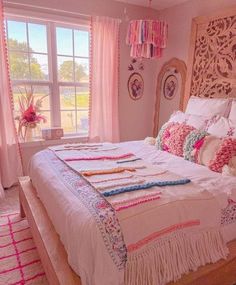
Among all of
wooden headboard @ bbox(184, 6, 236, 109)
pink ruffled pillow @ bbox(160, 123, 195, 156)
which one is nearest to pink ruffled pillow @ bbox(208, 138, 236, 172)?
pink ruffled pillow @ bbox(160, 123, 195, 156)

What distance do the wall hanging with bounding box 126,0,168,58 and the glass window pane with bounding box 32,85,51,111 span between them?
1.30 m

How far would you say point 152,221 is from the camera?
1217 millimetres

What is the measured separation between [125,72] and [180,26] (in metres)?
1.00

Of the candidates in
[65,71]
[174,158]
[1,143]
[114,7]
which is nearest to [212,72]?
[174,158]

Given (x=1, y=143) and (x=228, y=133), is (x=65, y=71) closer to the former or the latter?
(x=1, y=143)

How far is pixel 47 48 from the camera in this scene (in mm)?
3135

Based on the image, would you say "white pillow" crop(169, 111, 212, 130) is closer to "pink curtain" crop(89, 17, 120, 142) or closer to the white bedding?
the white bedding

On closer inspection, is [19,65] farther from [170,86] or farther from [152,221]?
[152,221]

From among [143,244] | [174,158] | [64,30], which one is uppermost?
[64,30]

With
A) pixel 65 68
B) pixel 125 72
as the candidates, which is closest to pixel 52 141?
pixel 65 68

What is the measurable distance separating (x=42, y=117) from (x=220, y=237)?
252 centimetres

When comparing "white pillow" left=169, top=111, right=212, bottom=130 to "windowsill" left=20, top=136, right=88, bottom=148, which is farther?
"windowsill" left=20, top=136, right=88, bottom=148

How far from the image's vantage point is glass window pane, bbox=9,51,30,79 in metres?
2.97

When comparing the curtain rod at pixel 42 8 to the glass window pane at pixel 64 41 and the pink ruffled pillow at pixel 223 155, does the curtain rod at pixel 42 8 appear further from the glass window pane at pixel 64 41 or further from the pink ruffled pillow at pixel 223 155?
the pink ruffled pillow at pixel 223 155
